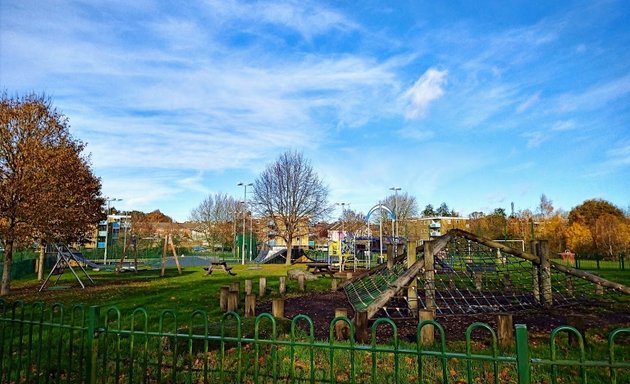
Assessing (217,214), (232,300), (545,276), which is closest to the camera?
(232,300)

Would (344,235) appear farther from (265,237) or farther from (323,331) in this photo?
(323,331)

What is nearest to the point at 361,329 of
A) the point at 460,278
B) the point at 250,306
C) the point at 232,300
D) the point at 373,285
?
the point at 250,306

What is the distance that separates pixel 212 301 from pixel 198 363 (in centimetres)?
695

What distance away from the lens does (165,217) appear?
3652 inches

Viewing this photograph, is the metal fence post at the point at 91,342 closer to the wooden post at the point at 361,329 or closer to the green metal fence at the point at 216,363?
the green metal fence at the point at 216,363

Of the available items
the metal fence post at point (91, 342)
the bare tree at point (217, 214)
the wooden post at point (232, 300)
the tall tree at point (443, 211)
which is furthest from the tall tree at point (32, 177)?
the tall tree at point (443, 211)

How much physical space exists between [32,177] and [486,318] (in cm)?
1624

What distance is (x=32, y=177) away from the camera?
16281mm

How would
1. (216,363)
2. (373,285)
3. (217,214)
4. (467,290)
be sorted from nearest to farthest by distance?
(216,363) < (467,290) < (373,285) < (217,214)

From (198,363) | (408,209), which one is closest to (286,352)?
(198,363)

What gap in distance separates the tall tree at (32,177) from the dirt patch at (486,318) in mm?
9923

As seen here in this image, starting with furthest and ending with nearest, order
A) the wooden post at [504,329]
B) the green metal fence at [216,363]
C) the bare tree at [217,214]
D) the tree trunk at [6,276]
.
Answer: the bare tree at [217,214]
the tree trunk at [6,276]
the wooden post at [504,329]
the green metal fence at [216,363]

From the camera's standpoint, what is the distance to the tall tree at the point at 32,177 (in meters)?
15.9

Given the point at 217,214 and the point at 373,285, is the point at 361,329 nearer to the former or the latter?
the point at 373,285
